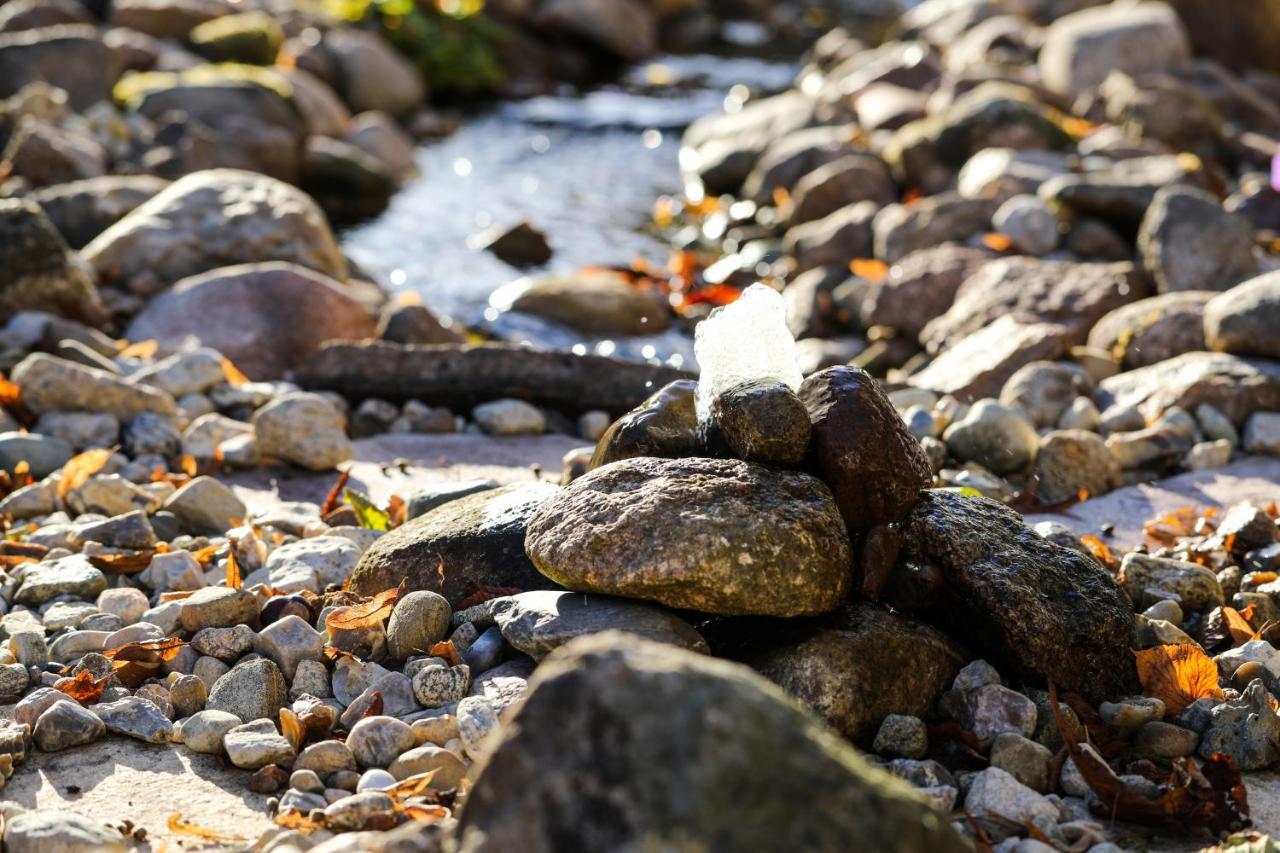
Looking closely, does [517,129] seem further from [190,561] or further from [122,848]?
[122,848]

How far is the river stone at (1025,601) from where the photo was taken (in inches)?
136

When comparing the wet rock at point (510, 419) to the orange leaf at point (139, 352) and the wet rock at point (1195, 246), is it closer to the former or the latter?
the orange leaf at point (139, 352)

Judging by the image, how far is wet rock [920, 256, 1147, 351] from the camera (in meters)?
7.25

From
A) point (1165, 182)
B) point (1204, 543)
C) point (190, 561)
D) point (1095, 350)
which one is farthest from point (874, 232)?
point (190, 561)

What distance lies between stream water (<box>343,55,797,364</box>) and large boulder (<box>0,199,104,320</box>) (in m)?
2.47

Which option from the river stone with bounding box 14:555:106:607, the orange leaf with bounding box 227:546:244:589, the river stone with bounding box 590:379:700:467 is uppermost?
the river stone with bounding box 590:379:700:467

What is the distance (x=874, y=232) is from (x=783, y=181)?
1.99 metres

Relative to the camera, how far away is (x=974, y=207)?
8.90 m

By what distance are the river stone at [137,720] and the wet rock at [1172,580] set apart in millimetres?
2727

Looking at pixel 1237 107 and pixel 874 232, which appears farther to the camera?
pixel 1237 107

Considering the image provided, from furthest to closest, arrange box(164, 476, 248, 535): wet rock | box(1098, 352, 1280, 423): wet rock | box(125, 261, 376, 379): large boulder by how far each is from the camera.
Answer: box(125, 261, 376, 379): large boulder
box(1098, 352, 1280, 423): wet rock
box(164, 476, 248, 535): wet rock

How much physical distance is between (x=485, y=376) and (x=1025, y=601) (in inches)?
138

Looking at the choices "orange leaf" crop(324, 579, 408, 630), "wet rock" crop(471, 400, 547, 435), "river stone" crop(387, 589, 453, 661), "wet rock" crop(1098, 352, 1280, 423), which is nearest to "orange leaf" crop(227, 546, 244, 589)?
"orange leaf" crop(324, 579, 408, 630)

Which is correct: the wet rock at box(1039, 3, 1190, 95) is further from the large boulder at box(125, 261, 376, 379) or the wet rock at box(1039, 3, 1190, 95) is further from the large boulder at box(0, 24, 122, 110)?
the large boulder at box(0, 24, 122, 110)
